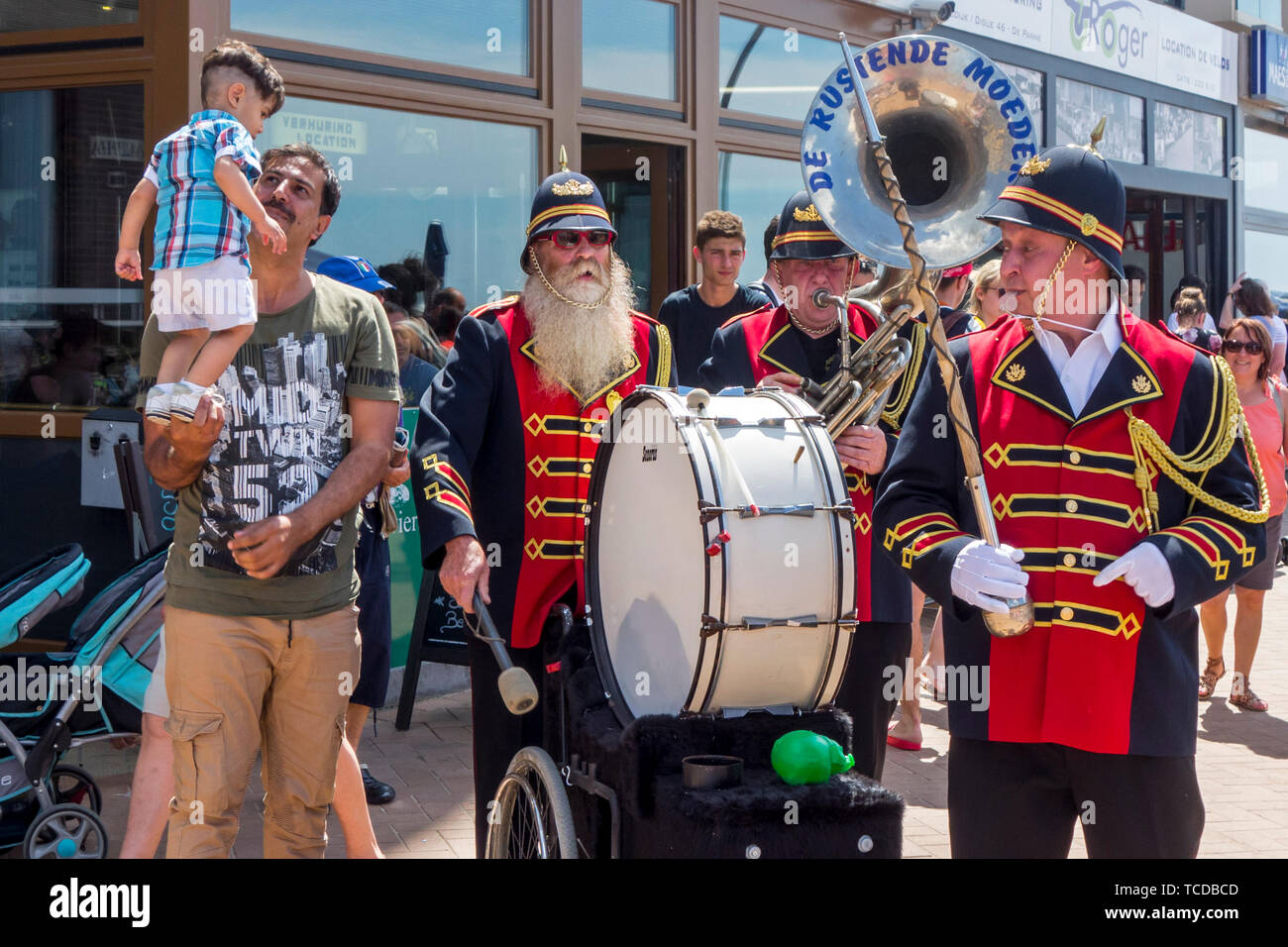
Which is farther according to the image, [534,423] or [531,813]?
[534,423]

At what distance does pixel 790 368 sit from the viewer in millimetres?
4262

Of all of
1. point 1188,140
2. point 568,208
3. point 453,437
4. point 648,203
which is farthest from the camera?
point 1188,140

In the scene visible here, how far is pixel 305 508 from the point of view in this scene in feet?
11.1

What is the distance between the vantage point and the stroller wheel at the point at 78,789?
4.58 m

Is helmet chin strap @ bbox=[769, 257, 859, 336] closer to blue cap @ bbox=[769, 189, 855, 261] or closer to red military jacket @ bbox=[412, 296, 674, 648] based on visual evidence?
blue cap @ bbox=[769, 189, 855, 261]

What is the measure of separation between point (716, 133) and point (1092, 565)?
21.4ft

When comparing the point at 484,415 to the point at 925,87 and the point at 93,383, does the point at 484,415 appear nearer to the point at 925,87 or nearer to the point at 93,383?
the point at 925,87

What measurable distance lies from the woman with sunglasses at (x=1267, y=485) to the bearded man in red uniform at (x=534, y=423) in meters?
4.27

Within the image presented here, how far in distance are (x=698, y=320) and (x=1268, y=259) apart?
→ 42.5ft

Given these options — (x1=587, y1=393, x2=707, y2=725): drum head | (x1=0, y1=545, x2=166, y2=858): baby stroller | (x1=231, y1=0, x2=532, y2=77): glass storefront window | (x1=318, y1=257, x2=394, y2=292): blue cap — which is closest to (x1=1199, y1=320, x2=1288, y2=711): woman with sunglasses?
(x1=231, y1=0, x2=532, y2=77): glass storefront window

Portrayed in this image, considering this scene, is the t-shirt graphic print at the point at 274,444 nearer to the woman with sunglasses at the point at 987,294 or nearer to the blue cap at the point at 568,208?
the blue cap at the point at 568,208

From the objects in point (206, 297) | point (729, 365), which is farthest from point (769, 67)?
point (206, 297)

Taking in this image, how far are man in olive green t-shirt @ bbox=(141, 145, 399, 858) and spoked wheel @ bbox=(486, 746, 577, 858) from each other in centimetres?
44

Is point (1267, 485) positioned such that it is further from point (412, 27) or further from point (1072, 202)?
point (412, 27)
